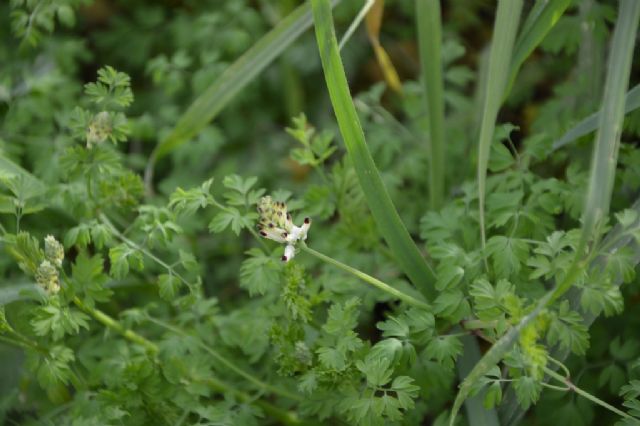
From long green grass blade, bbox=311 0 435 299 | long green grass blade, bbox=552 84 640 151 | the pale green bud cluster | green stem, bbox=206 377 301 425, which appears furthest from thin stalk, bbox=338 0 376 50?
green stem, bbox=206 377 301 425

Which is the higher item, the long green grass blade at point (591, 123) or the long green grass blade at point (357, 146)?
the long green grass blade at point (591, 123)

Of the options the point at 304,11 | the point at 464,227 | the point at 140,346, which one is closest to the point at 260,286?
the point at 140,346

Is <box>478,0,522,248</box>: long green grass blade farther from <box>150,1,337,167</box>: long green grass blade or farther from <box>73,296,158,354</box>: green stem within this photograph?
<box>73,296,158,354</box>: green stem

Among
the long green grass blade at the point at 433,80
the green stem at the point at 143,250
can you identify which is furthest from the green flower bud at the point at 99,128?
the long green grass blade at the point at 433,80

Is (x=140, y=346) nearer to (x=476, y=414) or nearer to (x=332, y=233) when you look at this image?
(x=332, y=233)

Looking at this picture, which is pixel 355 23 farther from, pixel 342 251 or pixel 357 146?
pixel 342 251

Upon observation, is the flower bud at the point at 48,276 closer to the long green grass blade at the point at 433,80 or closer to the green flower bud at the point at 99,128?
the green flower bud at the point at 99,128
